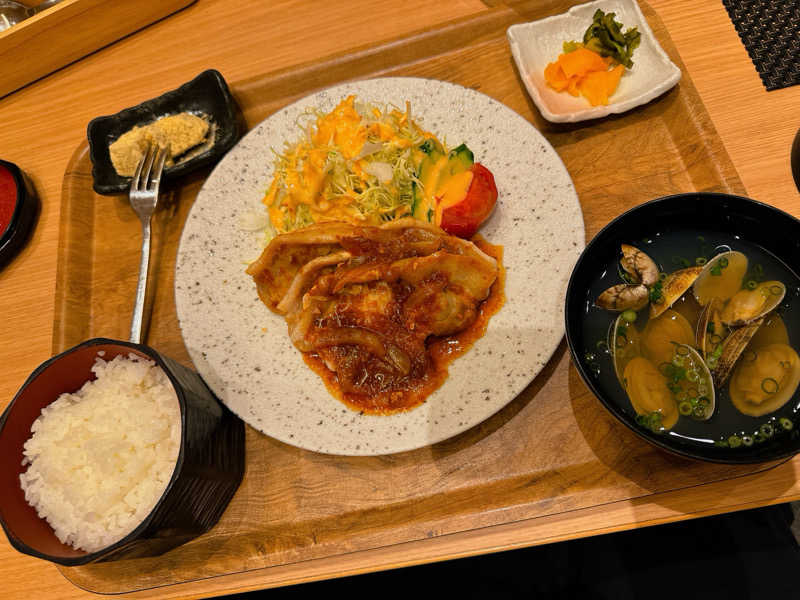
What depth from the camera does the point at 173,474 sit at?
1.84 metres

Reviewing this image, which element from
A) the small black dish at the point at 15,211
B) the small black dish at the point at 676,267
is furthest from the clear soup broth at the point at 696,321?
the small black dish at the point at 15,211

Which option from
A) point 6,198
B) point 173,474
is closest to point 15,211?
point 6,198

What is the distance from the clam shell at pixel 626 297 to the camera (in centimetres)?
187

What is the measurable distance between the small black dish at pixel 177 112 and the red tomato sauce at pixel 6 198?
482mm

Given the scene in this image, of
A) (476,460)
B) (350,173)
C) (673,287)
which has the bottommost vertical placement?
(476,460)

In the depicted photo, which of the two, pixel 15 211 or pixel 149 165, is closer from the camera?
pixel 149 165

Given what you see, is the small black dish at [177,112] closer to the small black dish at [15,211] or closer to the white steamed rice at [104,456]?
the small black dish at [15,211]

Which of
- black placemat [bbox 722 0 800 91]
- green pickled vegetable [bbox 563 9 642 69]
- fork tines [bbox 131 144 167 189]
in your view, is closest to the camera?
black placemat [bbox 722 0 800 91]

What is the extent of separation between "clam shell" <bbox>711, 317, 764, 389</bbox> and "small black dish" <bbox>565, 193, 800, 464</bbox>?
0.06 meters

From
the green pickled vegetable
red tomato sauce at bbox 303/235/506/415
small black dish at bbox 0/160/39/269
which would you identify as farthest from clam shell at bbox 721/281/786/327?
small black dish at bbox 0/160/39/269

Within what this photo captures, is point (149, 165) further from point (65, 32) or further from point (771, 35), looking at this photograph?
point (771, 35)

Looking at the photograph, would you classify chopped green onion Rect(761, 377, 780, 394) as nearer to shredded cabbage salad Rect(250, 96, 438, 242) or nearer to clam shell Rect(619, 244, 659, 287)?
clam shell Rect(619, 244, 659, 287)

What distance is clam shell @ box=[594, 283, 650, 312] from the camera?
1867 mm

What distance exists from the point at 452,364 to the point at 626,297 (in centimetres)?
71
